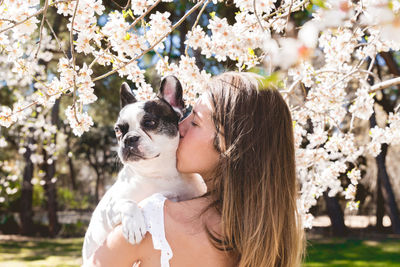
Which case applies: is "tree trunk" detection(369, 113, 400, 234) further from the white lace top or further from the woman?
the white lace top

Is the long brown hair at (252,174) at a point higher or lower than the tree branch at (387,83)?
lower

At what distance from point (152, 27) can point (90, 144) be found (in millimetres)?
16474

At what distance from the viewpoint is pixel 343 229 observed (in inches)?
496

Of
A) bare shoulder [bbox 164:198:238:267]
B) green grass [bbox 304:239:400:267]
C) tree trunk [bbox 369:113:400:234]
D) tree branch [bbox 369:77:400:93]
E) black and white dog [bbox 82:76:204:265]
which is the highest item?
tree branch [bbox 369:77:400:93]

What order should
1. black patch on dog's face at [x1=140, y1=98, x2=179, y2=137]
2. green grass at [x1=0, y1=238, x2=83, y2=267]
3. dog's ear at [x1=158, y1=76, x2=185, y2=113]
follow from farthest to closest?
1. green grass at [x1=0, y1=238, x2=83, y2=267]
2. dog's ear at [x1=158, y1=76, x2=185, y2=113]
3. black patch on dog's face at [x1=140, y1=98, x2=179, y2=137]

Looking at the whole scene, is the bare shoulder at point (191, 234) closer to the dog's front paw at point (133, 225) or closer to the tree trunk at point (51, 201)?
the dog's front paw at point (133, 225)

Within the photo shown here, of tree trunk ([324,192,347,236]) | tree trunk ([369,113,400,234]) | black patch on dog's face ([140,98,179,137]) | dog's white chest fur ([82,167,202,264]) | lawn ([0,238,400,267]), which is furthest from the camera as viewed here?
tree trunk ([324,192,347,236])

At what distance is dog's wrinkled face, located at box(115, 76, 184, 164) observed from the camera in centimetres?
191

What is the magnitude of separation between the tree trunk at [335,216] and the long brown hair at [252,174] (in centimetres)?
1046

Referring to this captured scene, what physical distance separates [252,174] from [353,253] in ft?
29.4

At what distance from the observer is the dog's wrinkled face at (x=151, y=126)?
191cm

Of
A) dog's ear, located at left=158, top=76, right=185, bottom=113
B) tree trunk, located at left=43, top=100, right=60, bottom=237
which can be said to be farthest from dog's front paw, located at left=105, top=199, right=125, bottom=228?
tree trunk, located at left=43, top=100, right=60, bottom=237

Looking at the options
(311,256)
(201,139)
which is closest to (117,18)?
(201,139)

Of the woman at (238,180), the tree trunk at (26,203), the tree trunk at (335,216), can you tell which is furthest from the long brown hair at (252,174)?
the tree trunk at (26,203)
